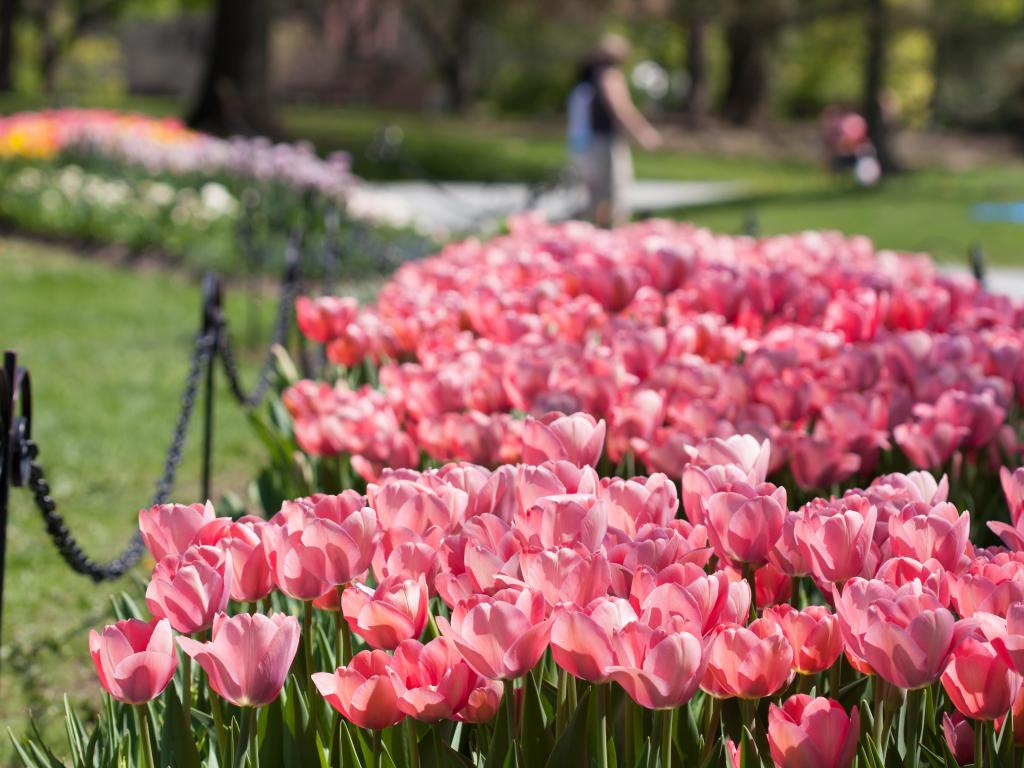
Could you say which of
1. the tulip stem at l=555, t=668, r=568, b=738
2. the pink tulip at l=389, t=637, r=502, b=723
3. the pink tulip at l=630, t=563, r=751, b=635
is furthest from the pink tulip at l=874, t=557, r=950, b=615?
the pink tulip at l=389, t=637, r=502, b=723

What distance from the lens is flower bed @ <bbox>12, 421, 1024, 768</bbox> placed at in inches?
72.3

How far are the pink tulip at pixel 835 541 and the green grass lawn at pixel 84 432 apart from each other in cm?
122

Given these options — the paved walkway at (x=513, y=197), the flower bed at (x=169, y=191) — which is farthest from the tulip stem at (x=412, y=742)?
the paved walkway at (x=513, y=197)

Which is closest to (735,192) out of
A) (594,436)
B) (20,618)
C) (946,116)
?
(20,618)

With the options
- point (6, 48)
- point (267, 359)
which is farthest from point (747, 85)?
point (267, 359)

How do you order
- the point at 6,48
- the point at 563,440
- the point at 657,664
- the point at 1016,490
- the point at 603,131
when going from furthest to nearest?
1. the point at 6,48
2. the point at 603,131
3. the point at 563,440
4. the point at 1016,490
5. the point at 657,664

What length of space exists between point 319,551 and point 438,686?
31 centimetres

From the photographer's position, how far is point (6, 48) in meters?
39.5

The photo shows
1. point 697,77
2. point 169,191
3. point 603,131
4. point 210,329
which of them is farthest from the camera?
point 697,77

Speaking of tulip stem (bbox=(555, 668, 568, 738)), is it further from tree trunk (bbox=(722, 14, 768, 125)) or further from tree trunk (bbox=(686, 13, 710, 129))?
tree trunk (bbox=(722, 14, 768, 125))

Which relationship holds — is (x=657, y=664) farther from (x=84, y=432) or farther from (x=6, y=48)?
(x=6, y=48)

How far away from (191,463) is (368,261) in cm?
428

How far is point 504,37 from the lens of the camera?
4688cm

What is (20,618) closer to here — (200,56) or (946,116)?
(946,116)
